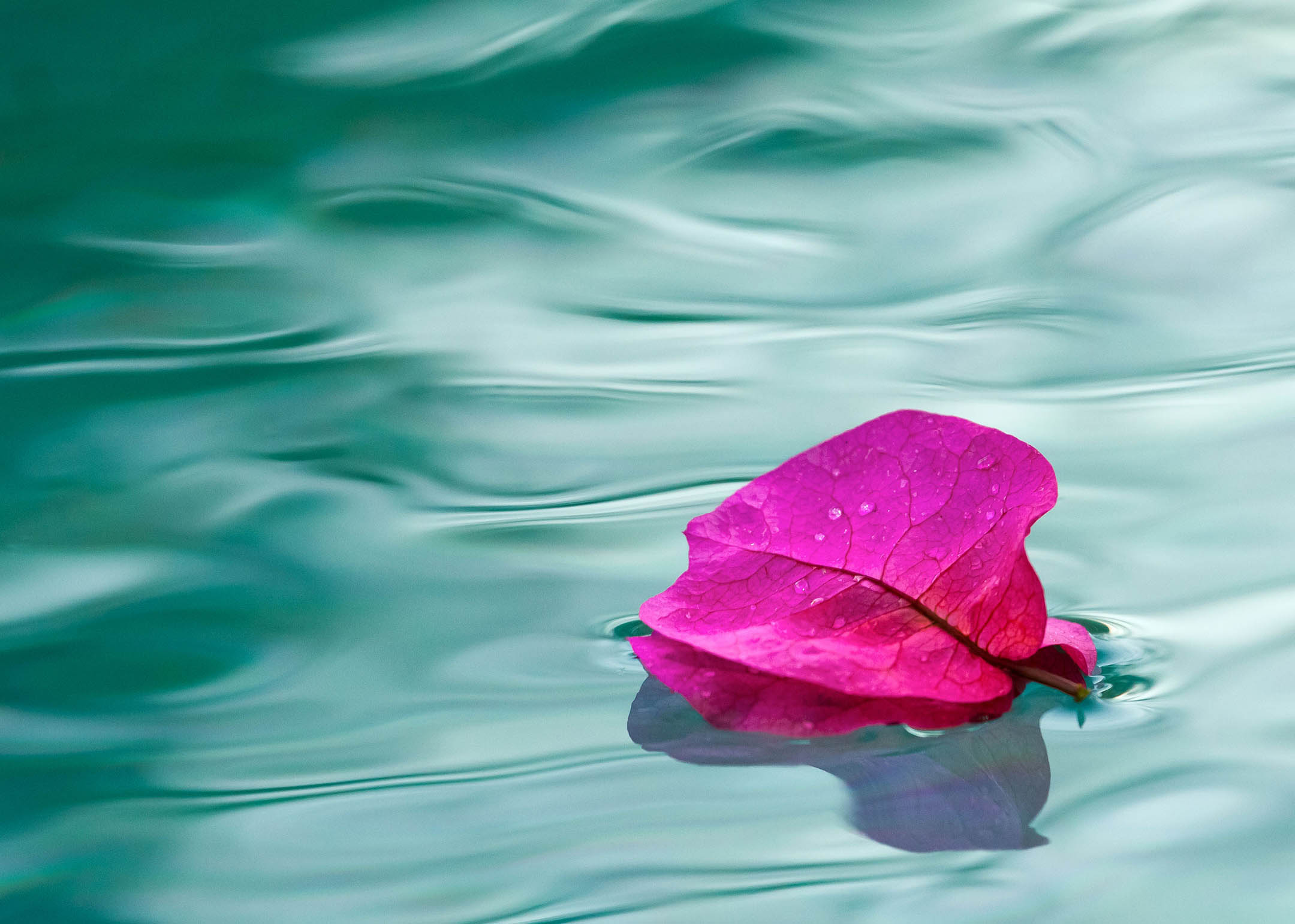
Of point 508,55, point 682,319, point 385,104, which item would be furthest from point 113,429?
point 508,55

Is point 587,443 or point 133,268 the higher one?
point 133,268

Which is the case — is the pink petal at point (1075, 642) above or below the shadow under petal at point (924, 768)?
above

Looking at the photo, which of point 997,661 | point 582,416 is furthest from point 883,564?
point 582,416

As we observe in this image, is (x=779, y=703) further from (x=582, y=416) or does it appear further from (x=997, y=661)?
(x=582, y=416)

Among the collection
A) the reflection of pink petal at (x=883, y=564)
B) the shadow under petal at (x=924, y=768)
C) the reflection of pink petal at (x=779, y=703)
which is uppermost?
the reflection of pink petal at (x=883, y=564)

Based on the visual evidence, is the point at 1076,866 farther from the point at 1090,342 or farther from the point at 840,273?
the point at 840,273

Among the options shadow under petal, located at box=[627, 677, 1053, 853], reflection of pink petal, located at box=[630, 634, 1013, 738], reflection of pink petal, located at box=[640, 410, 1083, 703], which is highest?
reflection of pink petal, located at box=[640, 410, 1083, 703]
